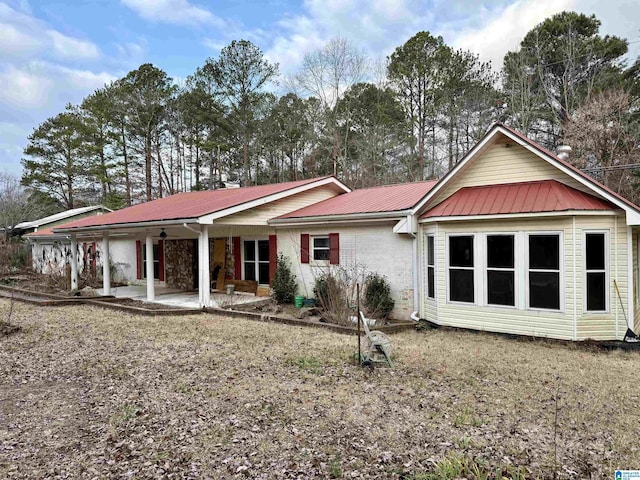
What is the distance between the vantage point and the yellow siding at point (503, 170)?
8820 millimetres

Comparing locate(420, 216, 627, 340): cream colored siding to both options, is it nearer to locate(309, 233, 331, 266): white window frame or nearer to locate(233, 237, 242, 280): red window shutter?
locate(309, 233, 331, 266): white window frame

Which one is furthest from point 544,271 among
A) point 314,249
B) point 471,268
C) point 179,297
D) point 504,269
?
point 179,297

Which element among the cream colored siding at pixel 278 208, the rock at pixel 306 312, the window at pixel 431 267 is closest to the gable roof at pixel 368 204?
the cream colored siding at pixel 278 208

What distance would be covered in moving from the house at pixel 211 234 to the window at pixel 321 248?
1.60 meters

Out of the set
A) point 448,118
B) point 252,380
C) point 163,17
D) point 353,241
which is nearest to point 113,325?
point 252,380

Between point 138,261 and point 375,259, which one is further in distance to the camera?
point 138,261

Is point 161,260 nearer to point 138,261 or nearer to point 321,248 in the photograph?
point 138,261

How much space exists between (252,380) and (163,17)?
1491 cm

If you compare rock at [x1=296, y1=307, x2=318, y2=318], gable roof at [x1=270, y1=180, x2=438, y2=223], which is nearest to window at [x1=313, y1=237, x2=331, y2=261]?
gable roof at [x1=270, y1=180, x2=438, y2=223]

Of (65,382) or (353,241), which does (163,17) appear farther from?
(65,382)

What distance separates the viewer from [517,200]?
8531 millimetres

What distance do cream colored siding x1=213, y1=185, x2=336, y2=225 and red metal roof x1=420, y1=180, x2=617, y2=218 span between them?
547 centimetres

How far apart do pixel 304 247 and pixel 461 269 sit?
5.23 metres

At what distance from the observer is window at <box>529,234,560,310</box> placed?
26.6 feet
